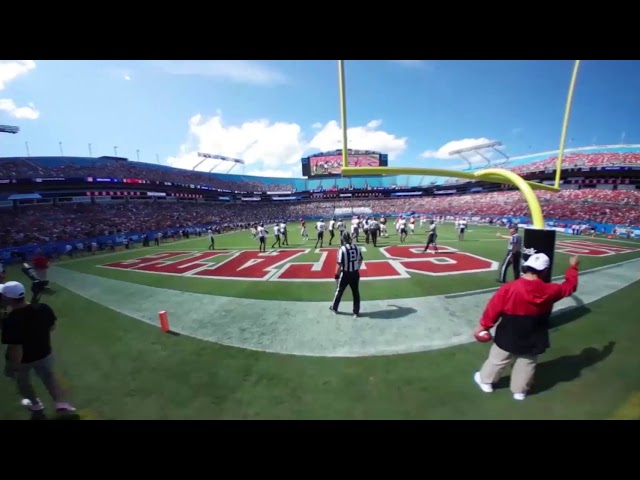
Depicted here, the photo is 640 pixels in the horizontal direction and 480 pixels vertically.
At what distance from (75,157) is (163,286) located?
1940 inches

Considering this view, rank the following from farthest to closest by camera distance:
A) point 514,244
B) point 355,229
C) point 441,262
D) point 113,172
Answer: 1. point 113,172
2. point 355,229
3. point 441,262
4. point 514,244

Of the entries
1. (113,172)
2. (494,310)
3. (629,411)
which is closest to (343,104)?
(494,310)

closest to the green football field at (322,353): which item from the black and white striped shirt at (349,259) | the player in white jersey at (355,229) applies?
the black and white striped shirt at (349,259)

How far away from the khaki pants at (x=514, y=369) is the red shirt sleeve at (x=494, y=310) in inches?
16.7

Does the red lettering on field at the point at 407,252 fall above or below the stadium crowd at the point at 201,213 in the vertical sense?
below

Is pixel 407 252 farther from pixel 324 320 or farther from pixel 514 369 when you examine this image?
pixel 514 369

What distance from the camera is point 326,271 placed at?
10.5 meters

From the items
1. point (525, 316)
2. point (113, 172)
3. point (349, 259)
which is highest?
point (113, 172)

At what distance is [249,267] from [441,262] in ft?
28.4

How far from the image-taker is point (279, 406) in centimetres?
331

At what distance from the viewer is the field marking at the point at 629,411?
2941 mm

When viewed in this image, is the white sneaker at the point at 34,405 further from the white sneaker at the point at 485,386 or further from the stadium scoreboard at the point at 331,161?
the stadium scoreboard at the point at 331,161

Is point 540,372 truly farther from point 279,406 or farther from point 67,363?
point 67,363
